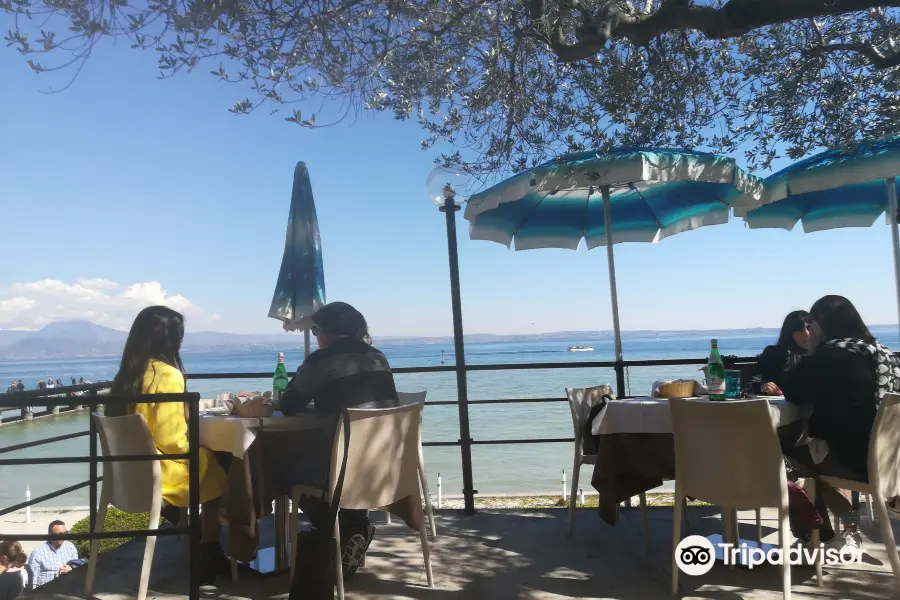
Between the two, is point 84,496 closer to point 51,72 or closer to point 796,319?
point 51,72

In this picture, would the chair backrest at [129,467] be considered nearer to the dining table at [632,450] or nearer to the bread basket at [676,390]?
the dining table at [632,450]

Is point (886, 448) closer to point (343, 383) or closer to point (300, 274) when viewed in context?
point (343, 383)

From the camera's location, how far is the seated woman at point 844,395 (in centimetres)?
273

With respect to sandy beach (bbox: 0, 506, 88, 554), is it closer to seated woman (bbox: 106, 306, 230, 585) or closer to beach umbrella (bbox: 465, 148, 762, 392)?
seated woman (bbox: 106, 306, 230, 585)

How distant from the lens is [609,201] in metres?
4.80

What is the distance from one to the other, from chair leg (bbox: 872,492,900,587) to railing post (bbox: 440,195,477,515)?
7.75 feet

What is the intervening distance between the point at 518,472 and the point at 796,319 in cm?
1131

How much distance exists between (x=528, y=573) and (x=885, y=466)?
5.27 ft

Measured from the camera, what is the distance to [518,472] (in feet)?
47.3

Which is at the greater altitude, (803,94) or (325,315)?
(803,94)

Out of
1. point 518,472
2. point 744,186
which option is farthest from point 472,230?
point 518,472

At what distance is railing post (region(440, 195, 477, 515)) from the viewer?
4383 mm

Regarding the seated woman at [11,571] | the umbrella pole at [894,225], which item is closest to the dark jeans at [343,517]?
the seated woman at [11,571]

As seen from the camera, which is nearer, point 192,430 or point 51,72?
point 192,430
